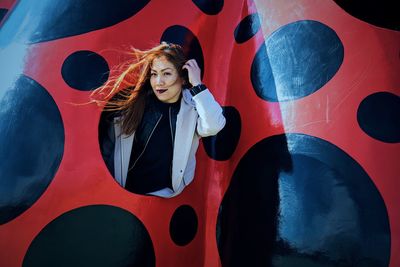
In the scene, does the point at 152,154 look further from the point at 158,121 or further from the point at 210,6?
the point at 210,6

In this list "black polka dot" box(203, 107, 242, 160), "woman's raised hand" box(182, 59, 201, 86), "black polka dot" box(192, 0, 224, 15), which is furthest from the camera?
"black polka dot" box(192, 0, 224, 15)

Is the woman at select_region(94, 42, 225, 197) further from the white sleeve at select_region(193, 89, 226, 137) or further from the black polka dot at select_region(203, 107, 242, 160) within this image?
the black polka dot at select_region(203, 107, 242, 160)

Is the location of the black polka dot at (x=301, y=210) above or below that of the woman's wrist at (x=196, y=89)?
below

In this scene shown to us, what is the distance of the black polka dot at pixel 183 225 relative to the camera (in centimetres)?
179

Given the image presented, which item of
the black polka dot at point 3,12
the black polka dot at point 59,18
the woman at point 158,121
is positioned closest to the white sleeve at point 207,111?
the woman at point 158,121

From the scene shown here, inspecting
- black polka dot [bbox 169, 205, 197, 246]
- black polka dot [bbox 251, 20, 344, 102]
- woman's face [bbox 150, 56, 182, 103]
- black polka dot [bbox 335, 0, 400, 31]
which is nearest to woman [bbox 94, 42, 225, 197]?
woman's face [bbox 150, 56, 182, 103]

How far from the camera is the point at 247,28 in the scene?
2.15m

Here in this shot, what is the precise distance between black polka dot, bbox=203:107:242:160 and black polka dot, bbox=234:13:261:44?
1.35 ft

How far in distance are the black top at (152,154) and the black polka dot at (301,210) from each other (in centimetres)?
37

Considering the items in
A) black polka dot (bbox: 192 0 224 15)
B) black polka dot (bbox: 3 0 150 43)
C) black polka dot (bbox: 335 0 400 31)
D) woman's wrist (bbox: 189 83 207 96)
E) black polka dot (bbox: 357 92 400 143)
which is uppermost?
black polka dot (bbox: 192 0 224 15)

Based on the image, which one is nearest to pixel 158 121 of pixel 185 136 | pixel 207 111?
pixel 185 136

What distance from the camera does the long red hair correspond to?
1746mm

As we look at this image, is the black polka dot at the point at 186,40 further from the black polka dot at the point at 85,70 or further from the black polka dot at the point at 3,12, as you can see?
the black polka dot at the point at 3,12

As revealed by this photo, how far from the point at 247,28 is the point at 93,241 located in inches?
54.5
